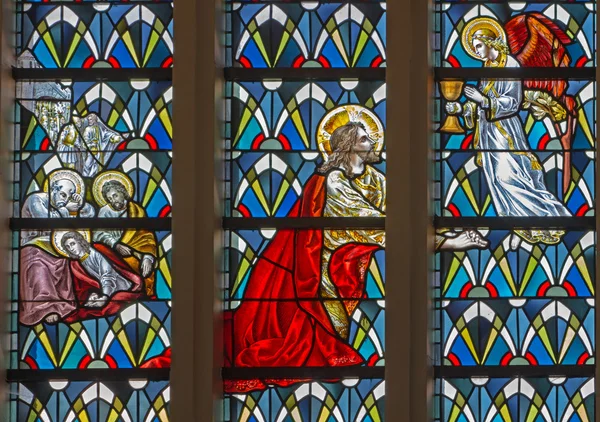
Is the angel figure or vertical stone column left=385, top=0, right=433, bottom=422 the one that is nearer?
vertical stone column left=385, top=0, right=433, bottom=422

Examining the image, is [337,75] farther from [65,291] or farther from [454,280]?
[65,291]

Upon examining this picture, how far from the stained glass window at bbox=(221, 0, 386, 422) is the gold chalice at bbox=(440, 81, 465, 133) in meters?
0.30

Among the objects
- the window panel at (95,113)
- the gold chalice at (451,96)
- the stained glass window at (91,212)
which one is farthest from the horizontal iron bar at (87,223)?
the gold chalice at (451,96)

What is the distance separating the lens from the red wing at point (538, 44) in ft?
15.9

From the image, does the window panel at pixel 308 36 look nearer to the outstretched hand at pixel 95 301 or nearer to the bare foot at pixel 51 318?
the outstretched hand at pixel 95 301

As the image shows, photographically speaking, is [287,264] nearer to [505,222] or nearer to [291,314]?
[291,314]

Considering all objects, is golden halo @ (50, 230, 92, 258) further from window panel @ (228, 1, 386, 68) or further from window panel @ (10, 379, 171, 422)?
window panel @ (228, 1, 386, 68)

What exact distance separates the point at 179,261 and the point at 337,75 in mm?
1207

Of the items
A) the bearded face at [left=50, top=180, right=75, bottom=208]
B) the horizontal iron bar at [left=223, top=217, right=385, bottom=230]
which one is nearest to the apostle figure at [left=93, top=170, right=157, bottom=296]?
the bearded face at [left=50, top=180, right=75, bottom=208]

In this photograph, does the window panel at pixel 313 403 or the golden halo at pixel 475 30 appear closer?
the window panel at pixel 313 403

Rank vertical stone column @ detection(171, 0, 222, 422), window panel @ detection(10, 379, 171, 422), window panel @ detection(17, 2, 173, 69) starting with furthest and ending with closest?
1. window panel @ detection(17, 2, 173, 69)
2. window panel @ detection(10, 379, 171, 422)
3. vertical stone column @ detection(171, 0, 222, 422)

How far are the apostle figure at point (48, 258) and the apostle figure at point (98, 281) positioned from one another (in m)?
0.04

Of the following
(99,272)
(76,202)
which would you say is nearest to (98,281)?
(99,272)

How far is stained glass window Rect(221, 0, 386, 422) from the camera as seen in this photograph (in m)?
4.69
